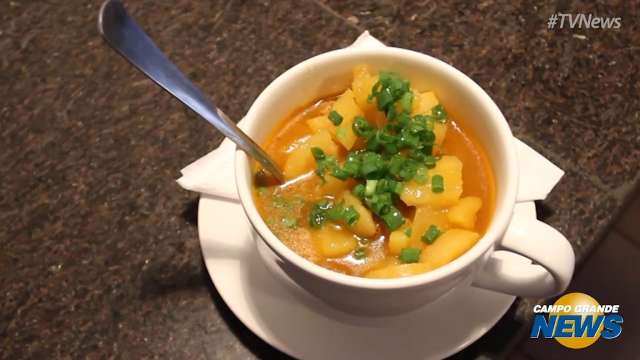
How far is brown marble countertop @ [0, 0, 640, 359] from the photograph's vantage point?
0.99 m

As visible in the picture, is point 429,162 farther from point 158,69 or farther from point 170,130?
point 170,130

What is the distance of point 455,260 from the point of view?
0.74 m

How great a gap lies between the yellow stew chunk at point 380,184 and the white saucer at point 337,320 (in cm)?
10

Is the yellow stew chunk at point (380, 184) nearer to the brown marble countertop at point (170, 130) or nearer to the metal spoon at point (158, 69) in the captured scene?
the metal spoon at point (158, 69)

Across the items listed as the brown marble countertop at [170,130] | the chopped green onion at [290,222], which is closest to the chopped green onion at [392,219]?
the chopped green onion at [290,222]

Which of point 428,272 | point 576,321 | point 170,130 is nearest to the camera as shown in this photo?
point 428,272

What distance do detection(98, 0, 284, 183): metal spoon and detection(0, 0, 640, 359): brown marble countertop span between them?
289mm

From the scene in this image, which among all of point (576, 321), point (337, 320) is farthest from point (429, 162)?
point (576, 321)

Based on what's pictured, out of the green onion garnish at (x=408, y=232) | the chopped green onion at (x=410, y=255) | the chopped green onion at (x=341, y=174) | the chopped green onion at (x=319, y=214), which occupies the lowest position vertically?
the chopped green onion at (x=319, y=214)

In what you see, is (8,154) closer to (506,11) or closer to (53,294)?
(53,294)

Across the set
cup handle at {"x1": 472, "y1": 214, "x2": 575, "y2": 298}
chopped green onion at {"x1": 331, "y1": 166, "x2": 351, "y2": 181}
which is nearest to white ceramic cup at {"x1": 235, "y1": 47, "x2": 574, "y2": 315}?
cup handle at {"x1": 472, "y1": 214, "x2": 575, "y2": 298}

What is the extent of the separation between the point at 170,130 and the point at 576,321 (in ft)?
2.59

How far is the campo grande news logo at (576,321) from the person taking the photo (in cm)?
97

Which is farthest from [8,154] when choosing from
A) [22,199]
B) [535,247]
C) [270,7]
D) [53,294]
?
[535,247]
